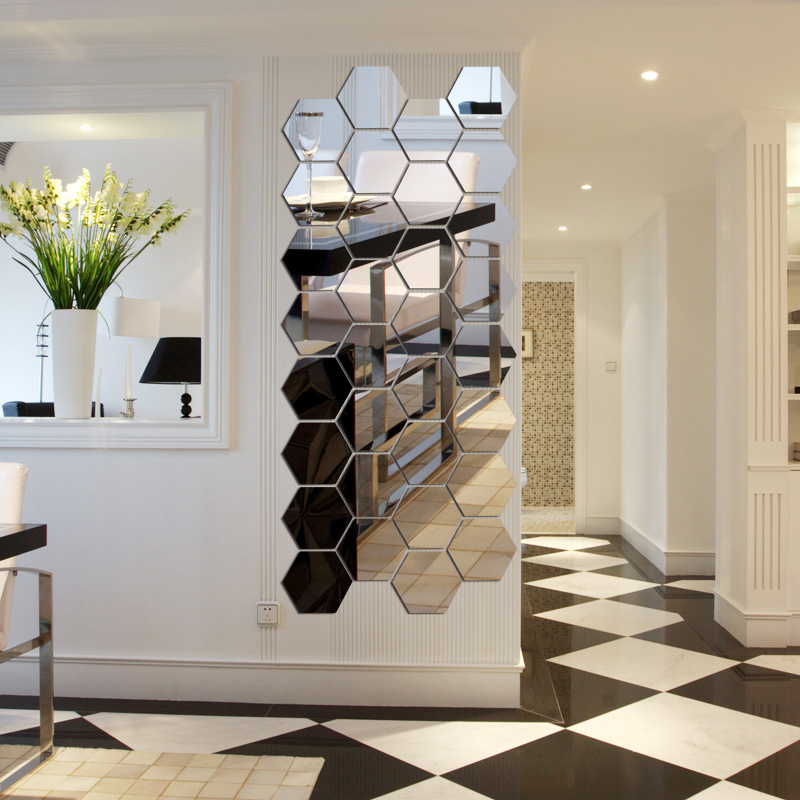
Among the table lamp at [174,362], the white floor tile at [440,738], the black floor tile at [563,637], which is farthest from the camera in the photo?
the black floor tile at [563,637]

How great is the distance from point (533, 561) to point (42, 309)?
14.7 ft

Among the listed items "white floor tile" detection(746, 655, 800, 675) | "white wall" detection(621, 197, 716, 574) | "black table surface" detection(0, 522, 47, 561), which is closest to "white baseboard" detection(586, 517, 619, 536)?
"white wall" detection(621, 197, 716, 574)

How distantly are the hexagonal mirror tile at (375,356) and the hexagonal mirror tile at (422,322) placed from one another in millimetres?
34

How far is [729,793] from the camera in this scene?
84.4 inches

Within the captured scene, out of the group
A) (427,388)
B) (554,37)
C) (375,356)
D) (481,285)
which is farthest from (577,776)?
(554,37)

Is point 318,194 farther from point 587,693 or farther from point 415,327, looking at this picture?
point 587,693

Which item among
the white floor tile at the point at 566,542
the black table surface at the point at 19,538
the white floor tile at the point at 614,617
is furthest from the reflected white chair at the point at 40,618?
the white floor tile at the point at 566,542

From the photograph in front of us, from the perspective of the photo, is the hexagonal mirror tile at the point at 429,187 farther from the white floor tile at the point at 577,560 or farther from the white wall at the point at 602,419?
the white wall at the point at 602,419

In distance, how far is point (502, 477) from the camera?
9.05 ft

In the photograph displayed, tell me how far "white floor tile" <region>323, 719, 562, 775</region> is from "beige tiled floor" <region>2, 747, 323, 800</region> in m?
0.25

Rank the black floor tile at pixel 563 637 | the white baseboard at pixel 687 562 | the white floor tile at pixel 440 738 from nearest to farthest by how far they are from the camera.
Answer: the white floor tile at pixel 440 738, the black floor tile at pixel 563 637, the white baseboard at pixel 687 562

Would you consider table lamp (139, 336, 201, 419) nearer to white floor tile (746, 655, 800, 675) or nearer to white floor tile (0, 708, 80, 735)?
white floor tile (0, 708, 80, 735)

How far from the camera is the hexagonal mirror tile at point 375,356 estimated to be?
2752 mm

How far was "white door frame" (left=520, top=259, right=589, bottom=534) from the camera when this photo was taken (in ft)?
20.4
